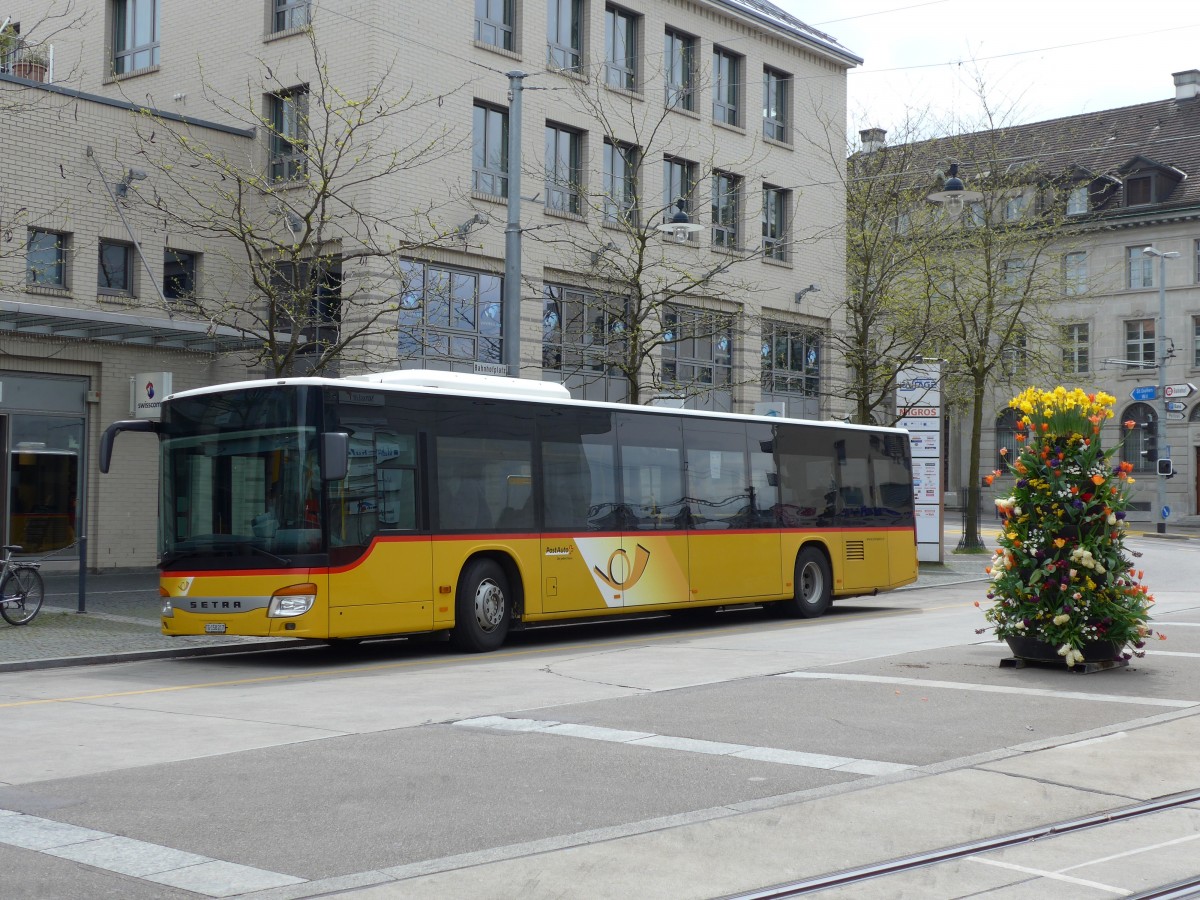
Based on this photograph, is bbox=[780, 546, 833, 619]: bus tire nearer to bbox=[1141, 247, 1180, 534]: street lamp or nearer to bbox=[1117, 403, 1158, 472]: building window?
bbox=[1141, 247, 1180, 534]: street lamp

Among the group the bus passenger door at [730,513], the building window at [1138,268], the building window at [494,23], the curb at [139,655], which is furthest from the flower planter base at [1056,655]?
the building window at [1138,268]

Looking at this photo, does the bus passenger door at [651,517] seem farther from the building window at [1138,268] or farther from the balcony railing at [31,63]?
the building window at [1138,268]

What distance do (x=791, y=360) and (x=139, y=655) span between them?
25552 mm

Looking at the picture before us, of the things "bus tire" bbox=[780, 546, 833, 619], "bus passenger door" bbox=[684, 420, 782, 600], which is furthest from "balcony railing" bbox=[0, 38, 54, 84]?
"bus tire" bbox=[780, 546, 833, 619]

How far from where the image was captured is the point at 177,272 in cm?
2652

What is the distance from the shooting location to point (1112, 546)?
12594mm

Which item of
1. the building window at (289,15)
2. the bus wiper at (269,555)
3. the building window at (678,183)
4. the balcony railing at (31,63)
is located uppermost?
the building window at (289,15)

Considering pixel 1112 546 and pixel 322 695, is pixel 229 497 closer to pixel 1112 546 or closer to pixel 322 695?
pixel 322 695

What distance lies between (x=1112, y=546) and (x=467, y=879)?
850cm

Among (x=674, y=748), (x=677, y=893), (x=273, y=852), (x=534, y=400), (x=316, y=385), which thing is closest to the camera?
(x=677, y=893)

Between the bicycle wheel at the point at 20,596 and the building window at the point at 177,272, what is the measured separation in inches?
368

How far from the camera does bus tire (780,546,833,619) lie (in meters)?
20.9

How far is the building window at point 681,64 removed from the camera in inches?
1339

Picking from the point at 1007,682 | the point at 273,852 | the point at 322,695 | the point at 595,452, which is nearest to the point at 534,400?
the point at 595,452
